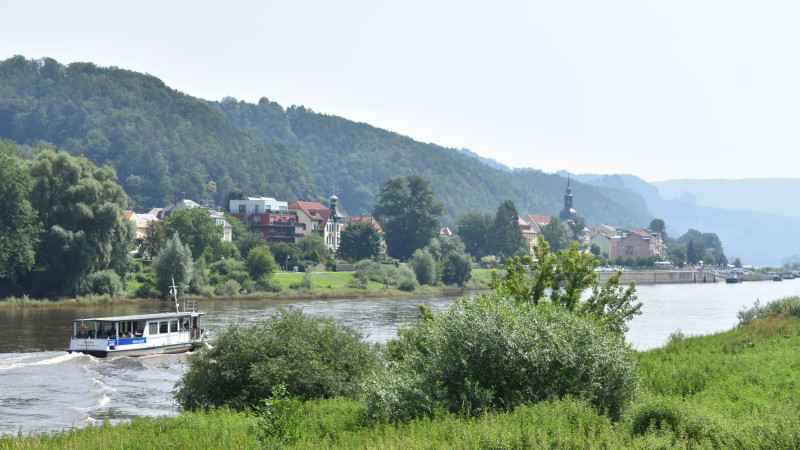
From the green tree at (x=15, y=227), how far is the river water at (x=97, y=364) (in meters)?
8.80

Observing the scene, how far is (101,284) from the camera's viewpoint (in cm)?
10250

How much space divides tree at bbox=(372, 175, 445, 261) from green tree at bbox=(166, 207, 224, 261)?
182 ft

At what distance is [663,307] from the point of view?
115 metres

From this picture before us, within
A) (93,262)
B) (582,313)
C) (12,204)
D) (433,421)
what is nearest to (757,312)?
(582,313)

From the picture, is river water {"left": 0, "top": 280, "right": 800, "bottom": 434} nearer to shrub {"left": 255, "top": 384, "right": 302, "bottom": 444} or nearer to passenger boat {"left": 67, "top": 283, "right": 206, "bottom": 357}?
passenger boat {"left": 67, "top": 283, "right": 206, "bottom": 357}

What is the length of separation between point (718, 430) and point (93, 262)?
8945 cm

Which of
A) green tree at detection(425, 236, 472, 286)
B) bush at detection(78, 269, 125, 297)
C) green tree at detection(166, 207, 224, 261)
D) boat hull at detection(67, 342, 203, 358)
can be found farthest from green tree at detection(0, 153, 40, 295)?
green tree at detection(425, 236, 472, 286)

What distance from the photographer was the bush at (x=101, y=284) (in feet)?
334

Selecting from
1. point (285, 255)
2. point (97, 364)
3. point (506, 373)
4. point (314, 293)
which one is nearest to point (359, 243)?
point (285, 255)

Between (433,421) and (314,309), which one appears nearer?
(433,421)

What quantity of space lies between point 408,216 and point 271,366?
151949 mm

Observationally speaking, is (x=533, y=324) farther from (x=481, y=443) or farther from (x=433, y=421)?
(x=481, y=443)

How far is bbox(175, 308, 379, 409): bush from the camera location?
112ft

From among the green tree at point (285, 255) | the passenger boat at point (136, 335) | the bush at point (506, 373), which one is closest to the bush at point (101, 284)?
the passenger boat at point (136, 335)
